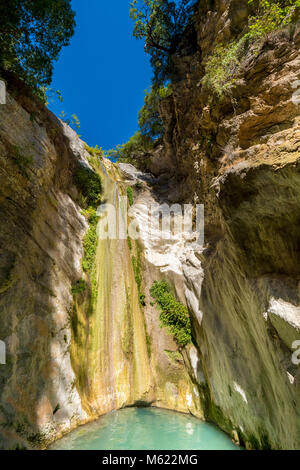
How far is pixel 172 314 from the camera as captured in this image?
10672mm

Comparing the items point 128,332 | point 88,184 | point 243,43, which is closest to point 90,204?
point 88,184

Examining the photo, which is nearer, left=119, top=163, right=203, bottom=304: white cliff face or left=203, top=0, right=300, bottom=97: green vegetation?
left=203, top=0, right=300, bottom=97: green vegetation

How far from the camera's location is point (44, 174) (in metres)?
8.42

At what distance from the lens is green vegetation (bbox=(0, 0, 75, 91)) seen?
7617 millimetres

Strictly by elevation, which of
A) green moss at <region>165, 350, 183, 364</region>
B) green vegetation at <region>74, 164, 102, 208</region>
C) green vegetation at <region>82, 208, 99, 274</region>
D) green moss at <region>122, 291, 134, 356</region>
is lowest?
green moss at <region>165, 350, 183, 364</region>

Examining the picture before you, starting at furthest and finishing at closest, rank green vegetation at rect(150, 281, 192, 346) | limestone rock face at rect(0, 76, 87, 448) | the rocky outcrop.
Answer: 1. green vegetation at rect(150, 281, 192, 346)
2. the rocky outcrop
3. limestone rock face at rect(0, 76, 87, 448)

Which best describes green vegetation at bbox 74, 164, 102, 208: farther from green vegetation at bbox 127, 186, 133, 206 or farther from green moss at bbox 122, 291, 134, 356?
green moss at bbox 122, 291, 134, 356

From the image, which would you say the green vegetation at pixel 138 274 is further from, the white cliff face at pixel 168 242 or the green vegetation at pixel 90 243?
the green vegetation at pixel 90 243

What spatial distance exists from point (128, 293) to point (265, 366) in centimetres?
688

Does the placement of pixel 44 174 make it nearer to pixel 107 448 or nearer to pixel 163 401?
pixel 107 448

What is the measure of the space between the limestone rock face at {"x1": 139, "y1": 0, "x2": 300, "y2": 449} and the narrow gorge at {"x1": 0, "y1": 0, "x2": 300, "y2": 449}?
0.04 meters

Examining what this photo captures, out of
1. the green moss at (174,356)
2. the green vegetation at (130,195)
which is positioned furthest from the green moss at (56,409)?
the green vegetation at (130,195)

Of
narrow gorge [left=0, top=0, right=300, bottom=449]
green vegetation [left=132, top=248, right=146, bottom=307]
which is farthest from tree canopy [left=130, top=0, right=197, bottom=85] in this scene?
green vegetation [left=132, top=248, right=146, bottom=307]

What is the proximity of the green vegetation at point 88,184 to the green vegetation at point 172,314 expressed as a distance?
5.87 meters
